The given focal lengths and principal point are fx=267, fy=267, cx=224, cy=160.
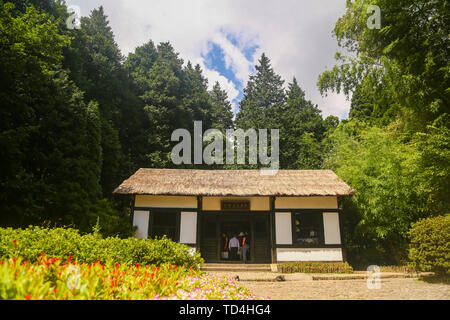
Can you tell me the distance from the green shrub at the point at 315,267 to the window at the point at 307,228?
0.84m

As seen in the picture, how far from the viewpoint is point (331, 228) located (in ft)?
38.7

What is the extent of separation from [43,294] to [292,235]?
10.6m

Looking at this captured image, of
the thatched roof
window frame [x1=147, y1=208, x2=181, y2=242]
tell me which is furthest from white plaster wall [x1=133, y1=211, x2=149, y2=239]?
the thatched roof

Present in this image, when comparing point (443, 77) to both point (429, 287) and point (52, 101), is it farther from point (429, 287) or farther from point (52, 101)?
point (52, 101)

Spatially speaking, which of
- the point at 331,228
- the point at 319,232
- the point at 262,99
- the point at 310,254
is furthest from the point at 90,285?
the point at 262,99

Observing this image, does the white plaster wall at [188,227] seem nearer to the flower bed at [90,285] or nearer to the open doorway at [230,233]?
the open doorway at [230,233]

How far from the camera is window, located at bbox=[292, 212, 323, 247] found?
1170cm

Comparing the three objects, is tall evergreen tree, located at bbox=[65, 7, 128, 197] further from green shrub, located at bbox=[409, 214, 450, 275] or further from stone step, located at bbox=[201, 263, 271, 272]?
green shrub, located at bbox=[409, 214, 450, 275]

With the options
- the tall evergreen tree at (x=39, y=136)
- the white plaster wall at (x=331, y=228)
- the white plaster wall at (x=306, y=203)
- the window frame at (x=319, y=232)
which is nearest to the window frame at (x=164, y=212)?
the tall evergreen tree at (x=39, y=136)

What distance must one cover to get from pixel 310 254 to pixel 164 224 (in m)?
6.60

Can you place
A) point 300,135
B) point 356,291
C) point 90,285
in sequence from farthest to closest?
point 300,135
point 356,291
point 90,285

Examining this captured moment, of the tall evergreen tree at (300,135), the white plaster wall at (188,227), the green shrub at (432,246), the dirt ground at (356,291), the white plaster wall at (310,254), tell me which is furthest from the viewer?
the tall evergreen tree at (300,135)

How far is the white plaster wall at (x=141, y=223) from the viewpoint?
1198 cm

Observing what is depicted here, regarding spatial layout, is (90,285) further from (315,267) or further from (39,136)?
(39,136)
